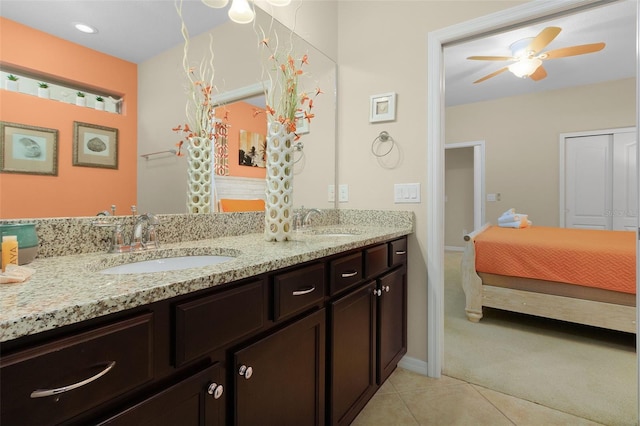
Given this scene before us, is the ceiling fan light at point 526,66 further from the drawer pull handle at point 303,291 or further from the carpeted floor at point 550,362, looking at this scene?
the drawer pull handle at point 303,291

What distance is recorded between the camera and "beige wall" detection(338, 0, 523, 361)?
194 cm

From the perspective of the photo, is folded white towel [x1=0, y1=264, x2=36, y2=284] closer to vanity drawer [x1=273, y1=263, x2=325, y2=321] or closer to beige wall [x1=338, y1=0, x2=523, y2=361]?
vanity drawer [x1=273, y1=263, x2=325, y2=321]

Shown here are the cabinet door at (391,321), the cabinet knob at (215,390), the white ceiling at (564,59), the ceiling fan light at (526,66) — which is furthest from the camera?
the ceiling fan light at (526,66)

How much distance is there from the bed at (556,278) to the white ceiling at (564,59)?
169 centimetres

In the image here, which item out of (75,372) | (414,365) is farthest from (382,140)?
(75,372)

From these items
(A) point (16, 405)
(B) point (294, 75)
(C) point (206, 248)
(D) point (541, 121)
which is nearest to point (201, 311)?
(A) point (16, 405)

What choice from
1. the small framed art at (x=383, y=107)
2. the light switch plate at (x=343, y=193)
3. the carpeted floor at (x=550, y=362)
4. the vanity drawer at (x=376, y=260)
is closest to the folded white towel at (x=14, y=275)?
the vanity drawer at (x=376, y=260)

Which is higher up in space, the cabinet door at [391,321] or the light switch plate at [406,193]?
the light switch plate at [406,193]

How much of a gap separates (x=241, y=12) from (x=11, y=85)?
103 cm

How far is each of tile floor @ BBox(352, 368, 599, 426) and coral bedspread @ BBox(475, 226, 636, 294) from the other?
3.77ft

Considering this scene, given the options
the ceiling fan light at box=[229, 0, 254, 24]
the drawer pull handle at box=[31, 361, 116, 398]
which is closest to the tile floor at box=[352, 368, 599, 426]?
the drawer pull handle at box=[31, 361, 116, 398]

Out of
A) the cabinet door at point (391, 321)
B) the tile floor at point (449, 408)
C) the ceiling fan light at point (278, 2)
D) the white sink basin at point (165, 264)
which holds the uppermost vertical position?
the ceiling fan light at point (278, 2)

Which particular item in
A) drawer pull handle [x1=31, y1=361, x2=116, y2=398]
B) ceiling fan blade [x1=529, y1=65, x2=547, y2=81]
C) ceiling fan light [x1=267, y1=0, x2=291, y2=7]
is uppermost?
ceiling fan blade [x1=529, y1=65, x2=547, y2=81]

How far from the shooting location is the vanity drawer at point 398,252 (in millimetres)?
1734
